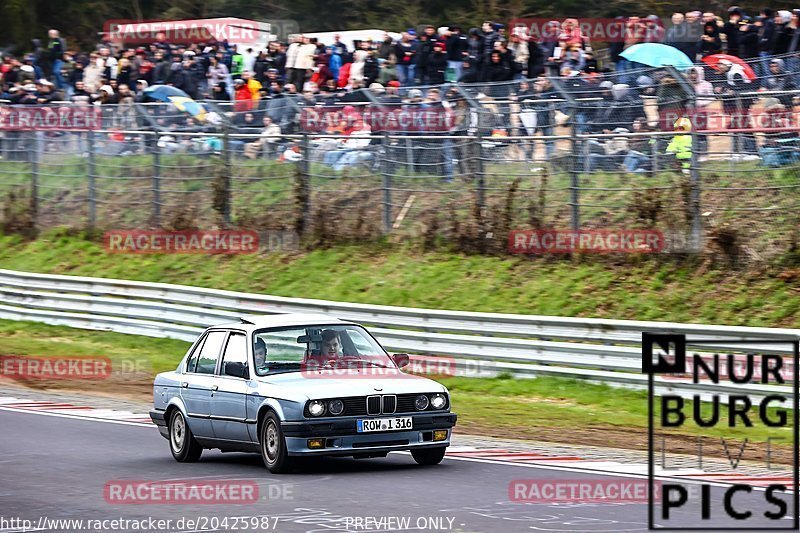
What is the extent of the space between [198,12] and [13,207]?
2070cm

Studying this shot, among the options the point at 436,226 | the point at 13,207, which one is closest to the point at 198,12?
the point at 13,207

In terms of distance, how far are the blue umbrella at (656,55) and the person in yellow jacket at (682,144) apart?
1387mm

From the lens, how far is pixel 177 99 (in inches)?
1079

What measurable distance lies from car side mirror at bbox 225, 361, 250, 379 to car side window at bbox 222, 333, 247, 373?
1.3 inches

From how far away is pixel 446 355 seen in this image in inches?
746

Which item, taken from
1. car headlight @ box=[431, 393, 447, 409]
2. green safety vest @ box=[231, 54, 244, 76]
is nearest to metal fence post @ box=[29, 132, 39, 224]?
green safety vest @ box=[231, 54, 244, 76]

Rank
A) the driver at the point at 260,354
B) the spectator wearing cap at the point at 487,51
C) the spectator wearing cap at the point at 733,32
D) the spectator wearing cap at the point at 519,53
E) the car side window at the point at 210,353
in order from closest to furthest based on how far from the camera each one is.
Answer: the driver at the point at 260,354
the car side window at the point at 210,353
the spectator wearing cap at the point at 733,32
the spectator wearing cap at the point at 519,53
the spectator wearing cap at the point at 487,51

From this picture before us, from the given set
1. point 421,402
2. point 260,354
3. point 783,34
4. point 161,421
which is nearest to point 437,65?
point 783,34

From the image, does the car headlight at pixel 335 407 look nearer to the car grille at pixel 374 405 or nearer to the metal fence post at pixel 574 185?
the car grille at pixel 374 405

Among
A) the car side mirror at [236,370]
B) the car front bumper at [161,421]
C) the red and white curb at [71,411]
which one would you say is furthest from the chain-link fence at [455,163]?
the car front bumper at [161,421]

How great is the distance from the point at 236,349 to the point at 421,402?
195cm

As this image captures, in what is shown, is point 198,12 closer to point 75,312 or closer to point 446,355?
point 75,312

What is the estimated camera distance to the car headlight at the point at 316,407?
1055 cm

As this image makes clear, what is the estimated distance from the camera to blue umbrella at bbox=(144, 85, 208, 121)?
86.4ft
